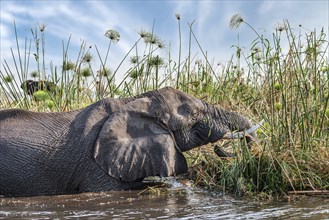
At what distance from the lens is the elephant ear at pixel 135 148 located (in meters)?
7.28

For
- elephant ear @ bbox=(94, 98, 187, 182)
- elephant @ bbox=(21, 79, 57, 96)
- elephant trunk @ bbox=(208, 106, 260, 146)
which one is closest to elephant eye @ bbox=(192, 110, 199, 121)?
elephant trunk @ bbox=(208, 106, 260, 146)

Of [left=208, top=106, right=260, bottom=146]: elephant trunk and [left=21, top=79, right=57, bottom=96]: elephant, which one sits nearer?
[left=208, top=106, right=260, bottom=146]: elephant trunk

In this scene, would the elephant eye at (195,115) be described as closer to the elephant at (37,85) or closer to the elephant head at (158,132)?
the elephant head at (158,132)

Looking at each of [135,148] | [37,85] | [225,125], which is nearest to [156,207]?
[135,148]

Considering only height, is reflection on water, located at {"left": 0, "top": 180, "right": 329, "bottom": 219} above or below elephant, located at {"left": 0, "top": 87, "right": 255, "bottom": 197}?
below

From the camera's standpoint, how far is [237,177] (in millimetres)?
6871

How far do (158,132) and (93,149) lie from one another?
0.76m

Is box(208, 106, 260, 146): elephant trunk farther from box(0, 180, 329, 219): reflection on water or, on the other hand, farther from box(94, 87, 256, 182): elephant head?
box(0, 180, 329, 219): reflection on water

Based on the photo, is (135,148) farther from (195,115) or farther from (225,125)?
(225,125)

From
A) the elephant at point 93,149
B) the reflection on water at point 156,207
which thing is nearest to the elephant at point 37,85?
the elephant at point 93,149

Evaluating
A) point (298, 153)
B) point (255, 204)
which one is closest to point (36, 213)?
point (255, 204)

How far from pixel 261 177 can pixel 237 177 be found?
25cm

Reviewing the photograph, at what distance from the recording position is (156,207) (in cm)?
599

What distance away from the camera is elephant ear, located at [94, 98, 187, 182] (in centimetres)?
728
